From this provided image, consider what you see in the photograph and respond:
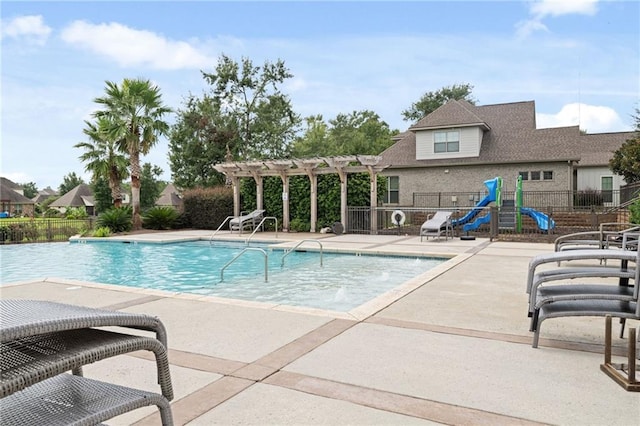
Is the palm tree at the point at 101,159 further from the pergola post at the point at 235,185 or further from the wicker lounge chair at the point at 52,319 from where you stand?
the wicker lounge chair at the point at 52,319

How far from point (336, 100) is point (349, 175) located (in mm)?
24290

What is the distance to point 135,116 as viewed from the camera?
65.3 feet

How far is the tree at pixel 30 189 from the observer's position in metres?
93.2

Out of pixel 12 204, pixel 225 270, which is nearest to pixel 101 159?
pixel 225 270

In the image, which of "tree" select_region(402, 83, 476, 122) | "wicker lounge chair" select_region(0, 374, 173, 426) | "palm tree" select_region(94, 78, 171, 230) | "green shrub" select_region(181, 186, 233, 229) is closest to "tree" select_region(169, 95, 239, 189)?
"green shrub" select_region(181, 186, 233, 229)

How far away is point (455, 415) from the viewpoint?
2.62 meters

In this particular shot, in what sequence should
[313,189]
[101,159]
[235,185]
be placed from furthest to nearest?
[101,159] → [235,185] → [313,189]

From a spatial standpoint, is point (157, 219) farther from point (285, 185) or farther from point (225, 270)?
Result: point (225, 270)

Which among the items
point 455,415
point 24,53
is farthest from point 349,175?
point 455,415

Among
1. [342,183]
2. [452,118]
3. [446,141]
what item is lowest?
[342,183]

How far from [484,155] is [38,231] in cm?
2041

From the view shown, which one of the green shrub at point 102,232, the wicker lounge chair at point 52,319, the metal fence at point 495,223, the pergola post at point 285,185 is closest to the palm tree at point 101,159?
the green shrub at point 102,232

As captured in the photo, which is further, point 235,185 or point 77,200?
point 77,200

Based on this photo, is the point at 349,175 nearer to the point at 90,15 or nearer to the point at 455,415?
the point at 90,15
